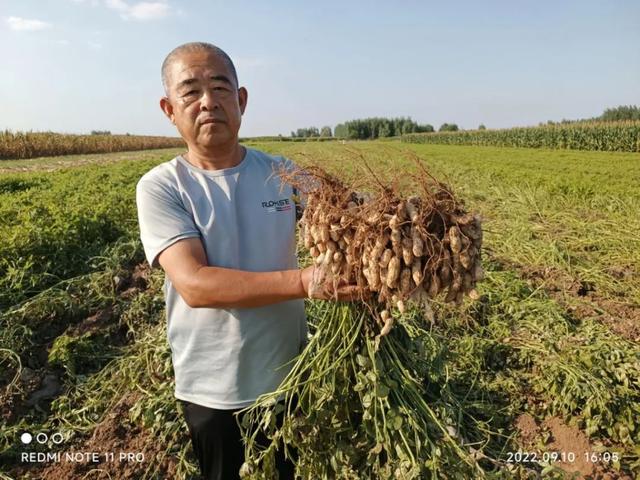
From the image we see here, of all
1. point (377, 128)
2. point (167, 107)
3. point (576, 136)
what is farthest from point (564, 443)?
point (377, 128)

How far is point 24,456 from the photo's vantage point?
298 cm

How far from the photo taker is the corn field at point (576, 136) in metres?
26.8

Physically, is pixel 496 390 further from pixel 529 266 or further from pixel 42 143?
pixel 42 143

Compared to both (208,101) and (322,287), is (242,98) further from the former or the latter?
(322,287)

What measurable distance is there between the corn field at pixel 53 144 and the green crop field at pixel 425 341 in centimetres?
2594

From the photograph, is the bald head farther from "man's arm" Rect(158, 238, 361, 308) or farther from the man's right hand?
the man's right hand

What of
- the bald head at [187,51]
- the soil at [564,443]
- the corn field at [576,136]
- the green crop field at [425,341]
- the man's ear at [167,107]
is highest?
the corn field at [576,136]

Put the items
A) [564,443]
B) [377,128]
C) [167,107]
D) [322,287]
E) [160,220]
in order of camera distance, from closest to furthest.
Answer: [322,287] < [160,220] < [167,107] < [564,443] < [377,128]

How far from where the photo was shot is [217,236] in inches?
72.8

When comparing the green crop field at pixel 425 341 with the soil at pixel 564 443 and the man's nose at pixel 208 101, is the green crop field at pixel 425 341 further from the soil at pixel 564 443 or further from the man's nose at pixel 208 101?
the man's nose at pixel 208 101

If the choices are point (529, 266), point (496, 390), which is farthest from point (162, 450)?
point (529, 266)

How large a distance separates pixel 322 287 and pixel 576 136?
34.3 m

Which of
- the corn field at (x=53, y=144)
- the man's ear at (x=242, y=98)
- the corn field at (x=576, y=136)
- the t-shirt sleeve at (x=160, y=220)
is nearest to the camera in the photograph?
the t-shirt sleeve at (x=160, y=220)

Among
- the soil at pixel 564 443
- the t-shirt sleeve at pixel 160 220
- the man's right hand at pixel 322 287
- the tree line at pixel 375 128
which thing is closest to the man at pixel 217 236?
the t-shirt sleeve at pixel 160 220
